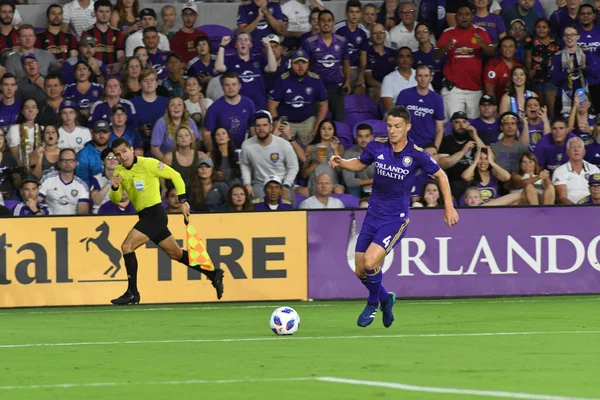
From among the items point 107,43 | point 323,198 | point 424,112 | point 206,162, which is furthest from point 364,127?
point 107,43

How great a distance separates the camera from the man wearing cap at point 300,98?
18953mm

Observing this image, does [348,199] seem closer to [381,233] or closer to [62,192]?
[62,192]

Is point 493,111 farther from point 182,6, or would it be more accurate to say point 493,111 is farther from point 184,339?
point 184,339

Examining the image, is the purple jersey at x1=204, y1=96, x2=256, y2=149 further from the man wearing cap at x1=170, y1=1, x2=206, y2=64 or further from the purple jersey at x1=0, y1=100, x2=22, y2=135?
the purple jersey at x1=0, y1=100, x2=22, y2=135

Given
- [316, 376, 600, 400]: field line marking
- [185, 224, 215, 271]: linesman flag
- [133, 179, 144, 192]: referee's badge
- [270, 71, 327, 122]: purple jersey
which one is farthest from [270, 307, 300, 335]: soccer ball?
[270, 71, 327, 122]: purple jersey

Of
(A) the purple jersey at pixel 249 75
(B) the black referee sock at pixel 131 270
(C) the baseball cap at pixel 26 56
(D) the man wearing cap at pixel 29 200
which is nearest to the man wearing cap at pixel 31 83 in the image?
(C) the baseball cap at pixel 26 56

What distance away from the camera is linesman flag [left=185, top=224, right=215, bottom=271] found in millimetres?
15242

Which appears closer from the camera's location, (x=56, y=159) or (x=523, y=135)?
(x=56, y=159)

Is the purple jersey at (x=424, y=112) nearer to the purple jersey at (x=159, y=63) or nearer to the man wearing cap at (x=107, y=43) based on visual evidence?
the purple jersey at (x=159, y=63)

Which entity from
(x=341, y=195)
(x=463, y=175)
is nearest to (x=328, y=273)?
(x=341, y=195)

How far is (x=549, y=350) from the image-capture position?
31.8 ft

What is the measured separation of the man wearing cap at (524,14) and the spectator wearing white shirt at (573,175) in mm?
3726

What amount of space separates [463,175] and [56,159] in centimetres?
589

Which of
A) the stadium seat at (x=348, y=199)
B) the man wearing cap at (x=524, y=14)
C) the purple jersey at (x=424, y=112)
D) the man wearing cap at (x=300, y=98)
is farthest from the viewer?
the man wearing cap at (x=524, y=14)
